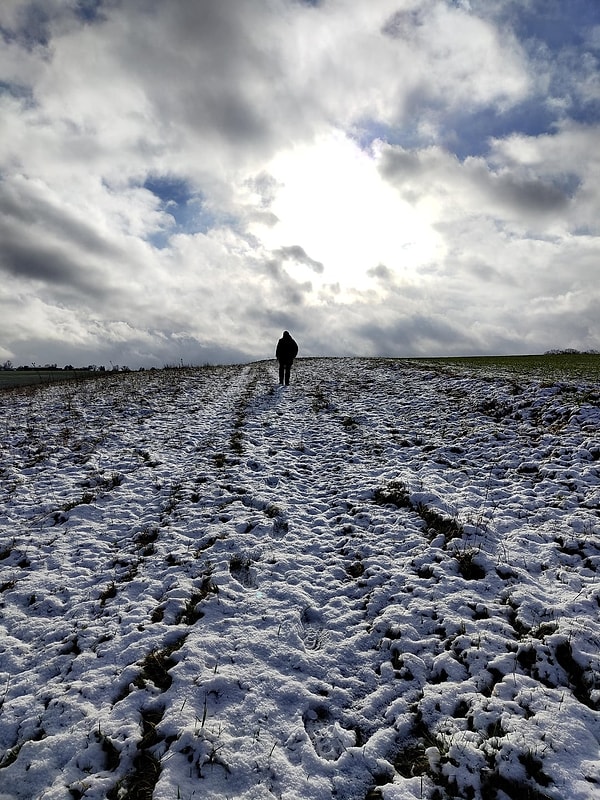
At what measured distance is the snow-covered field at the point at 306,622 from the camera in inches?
148

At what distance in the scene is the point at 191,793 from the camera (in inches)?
140

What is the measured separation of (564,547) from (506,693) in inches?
131

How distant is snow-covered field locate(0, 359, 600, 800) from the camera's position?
377 centimetres

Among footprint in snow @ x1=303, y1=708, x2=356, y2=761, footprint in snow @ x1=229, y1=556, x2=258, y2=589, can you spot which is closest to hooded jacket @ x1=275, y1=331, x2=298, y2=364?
footprint in snow @ x1=229, y1=556, x2=258, y2=589

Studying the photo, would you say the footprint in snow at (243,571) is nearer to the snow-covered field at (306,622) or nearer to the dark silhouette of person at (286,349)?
the snow-covered field at (306,622)

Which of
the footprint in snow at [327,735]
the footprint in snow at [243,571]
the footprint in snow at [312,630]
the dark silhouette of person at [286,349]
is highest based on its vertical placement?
the dark silhouette of person at [286,349]

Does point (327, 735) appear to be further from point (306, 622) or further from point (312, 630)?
point (306, 622)

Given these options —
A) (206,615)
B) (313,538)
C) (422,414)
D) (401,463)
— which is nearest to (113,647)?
(206,615)

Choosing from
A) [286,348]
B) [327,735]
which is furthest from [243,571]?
[286,348]

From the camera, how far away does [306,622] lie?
5668mm

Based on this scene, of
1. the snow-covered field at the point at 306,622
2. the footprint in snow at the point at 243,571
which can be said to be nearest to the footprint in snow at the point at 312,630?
the snow-covered field at the point at 306,622

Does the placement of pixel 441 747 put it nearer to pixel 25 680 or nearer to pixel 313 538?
pixel 313 538

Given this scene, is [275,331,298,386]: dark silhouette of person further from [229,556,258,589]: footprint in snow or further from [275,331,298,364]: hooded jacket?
[229,556,258,589]: footprint in snow

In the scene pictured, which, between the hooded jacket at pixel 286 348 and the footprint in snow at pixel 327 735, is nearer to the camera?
the footprint in snow at pixel 327 735
